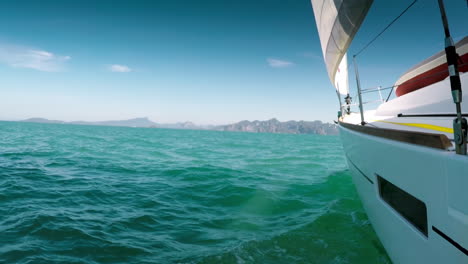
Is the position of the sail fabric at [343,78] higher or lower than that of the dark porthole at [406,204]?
higher

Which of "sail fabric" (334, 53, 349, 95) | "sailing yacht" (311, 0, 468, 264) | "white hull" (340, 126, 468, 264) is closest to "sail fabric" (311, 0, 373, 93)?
"sailing yacht" (311, 0, 468, 264)

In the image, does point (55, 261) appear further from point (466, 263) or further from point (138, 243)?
point (466, 263)

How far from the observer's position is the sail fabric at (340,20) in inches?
143

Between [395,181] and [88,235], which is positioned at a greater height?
[395,181]

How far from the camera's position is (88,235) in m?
4.11

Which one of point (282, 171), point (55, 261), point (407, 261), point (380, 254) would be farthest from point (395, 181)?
point (282, 171)

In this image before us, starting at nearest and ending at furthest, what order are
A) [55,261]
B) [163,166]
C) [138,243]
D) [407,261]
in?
[407,261], [55,261], [138,243], [163,166]

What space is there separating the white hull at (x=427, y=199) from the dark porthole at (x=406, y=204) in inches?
1.5

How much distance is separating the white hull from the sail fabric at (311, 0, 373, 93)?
2020 mm

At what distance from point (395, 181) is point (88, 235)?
4.21m

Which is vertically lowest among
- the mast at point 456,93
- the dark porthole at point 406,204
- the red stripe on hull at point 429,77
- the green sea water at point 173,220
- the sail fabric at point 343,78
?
the green sea water at point 173,220

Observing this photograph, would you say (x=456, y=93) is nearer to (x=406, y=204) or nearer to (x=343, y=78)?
(x=406, y=204)

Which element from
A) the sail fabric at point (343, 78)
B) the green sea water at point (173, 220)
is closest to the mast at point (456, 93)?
the green sea water at point (173, 220)

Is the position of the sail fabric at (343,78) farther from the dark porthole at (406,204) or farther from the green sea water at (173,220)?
the dark porthole at (406,204)
